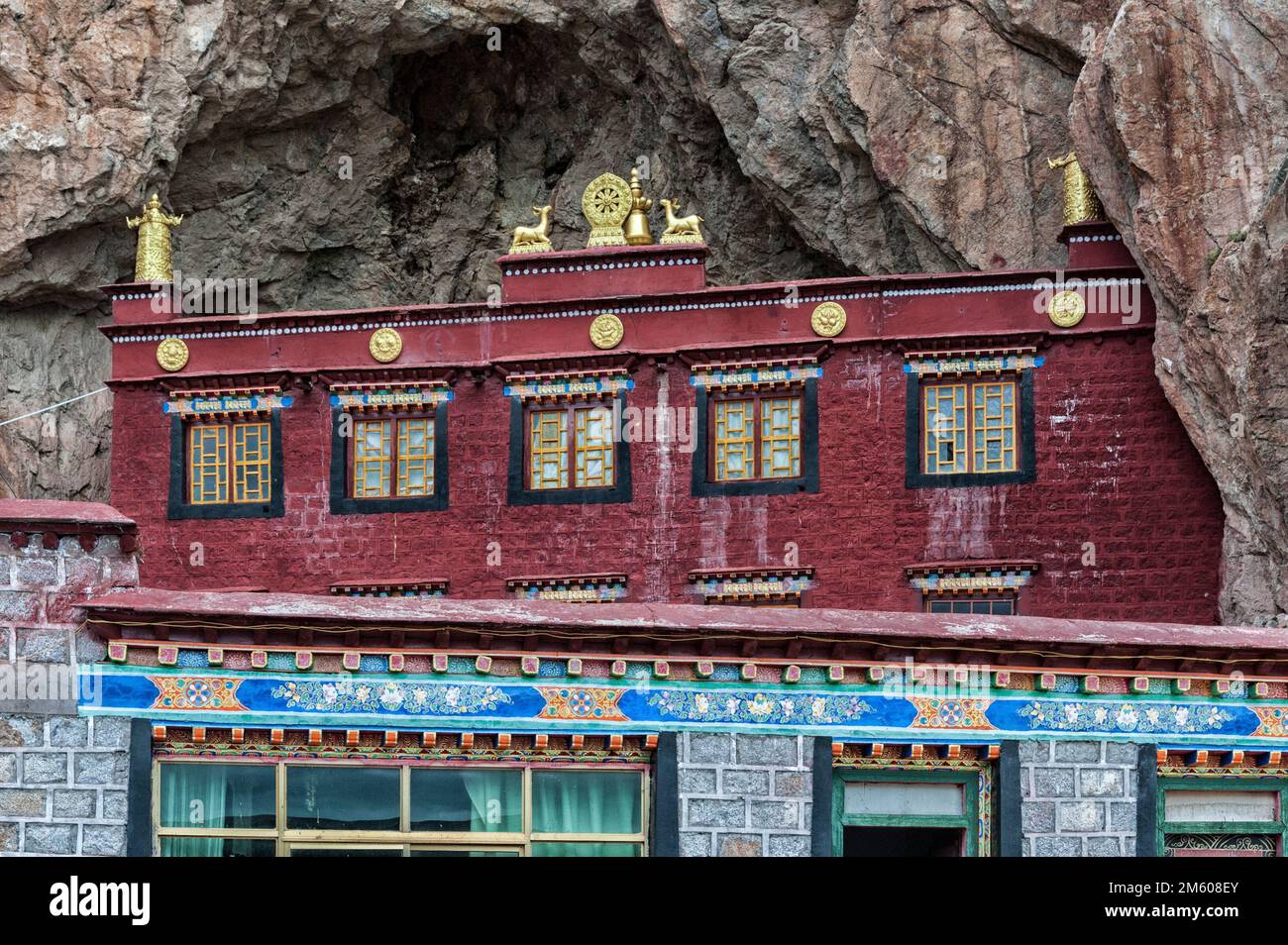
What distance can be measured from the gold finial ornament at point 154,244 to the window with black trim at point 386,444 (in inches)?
118

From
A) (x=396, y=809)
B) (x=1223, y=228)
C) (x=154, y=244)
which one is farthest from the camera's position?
(x=154, y=244)

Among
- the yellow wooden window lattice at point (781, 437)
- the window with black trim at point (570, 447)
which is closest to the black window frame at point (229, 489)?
the window with black trim at point (570, 447)

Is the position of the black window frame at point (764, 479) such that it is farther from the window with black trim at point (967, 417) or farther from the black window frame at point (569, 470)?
the window with black trim at point (967, 417)

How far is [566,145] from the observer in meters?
36.8

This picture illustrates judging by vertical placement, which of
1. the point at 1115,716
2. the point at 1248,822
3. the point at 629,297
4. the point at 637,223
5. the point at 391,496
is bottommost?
the point at 1248,822

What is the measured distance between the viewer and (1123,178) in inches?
1086

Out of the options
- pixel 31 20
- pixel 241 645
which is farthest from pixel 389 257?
pixel 241 645

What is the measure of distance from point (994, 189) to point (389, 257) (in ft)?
31.1

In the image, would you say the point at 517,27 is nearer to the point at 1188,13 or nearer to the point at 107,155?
the point at 107,155

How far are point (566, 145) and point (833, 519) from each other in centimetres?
1073

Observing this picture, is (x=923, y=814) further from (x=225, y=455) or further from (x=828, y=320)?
(x=225, y=455)

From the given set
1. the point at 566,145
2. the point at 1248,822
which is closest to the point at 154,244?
the point at 566,145

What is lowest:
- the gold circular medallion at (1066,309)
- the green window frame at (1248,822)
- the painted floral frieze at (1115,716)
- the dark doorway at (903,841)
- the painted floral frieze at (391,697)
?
the dark doorway at (903,841)

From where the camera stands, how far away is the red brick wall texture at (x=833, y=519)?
90.5 ft
